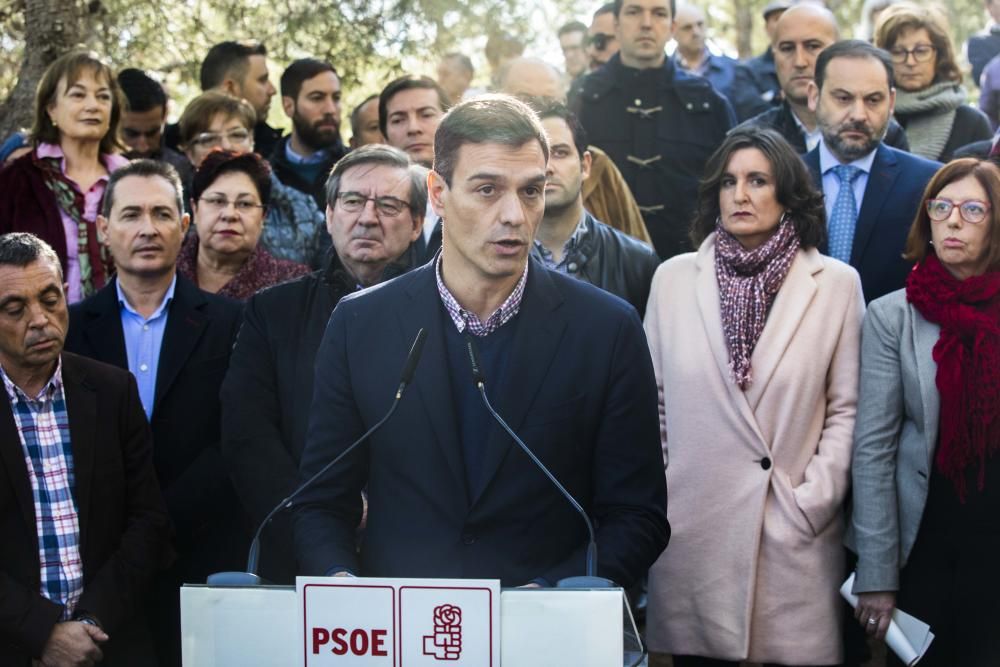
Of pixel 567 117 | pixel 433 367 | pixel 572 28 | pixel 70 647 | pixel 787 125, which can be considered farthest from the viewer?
pixel 572 28

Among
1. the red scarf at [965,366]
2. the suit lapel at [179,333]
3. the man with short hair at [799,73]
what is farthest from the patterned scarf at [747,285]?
the suit lapel at [179,333]

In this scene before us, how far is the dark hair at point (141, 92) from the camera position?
25.5 feet

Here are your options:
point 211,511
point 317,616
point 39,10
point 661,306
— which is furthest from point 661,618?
point 39,10

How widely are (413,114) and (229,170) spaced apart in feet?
4.60

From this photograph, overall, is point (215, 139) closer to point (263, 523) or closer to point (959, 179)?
point (959, 179)

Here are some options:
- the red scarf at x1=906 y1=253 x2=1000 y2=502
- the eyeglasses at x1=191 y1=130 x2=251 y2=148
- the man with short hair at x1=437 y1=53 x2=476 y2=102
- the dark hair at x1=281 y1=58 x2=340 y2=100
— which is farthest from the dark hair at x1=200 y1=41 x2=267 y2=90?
the red scarf at x1=906 y1=253 x2=1000 y2=502

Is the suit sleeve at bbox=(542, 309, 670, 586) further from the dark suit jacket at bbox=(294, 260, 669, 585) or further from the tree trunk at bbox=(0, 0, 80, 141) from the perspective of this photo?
the tree trunk at bbox=(0, 0, 80, 141)

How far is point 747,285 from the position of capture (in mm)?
5266

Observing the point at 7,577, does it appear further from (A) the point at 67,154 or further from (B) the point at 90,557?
(A) the point at 67,154

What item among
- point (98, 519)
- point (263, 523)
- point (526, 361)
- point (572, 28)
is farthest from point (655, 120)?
point (263, 523)

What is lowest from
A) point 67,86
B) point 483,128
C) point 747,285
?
point 747,285

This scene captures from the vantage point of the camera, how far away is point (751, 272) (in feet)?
17.5

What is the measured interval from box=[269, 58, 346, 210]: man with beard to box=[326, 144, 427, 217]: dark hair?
2.37 m

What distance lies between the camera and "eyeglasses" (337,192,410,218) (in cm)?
530
